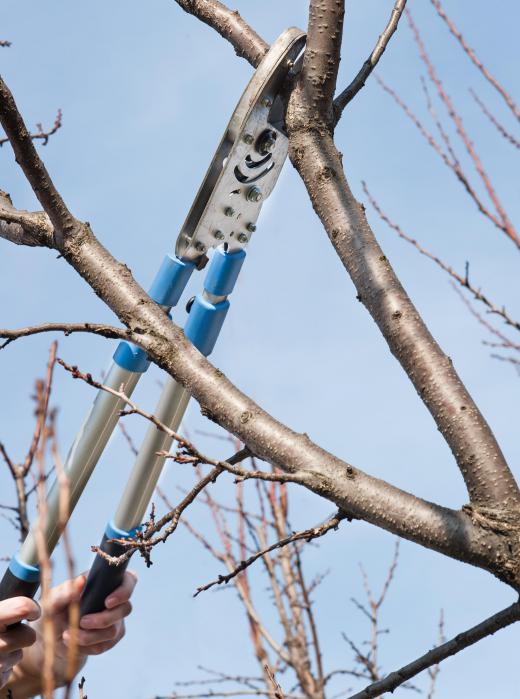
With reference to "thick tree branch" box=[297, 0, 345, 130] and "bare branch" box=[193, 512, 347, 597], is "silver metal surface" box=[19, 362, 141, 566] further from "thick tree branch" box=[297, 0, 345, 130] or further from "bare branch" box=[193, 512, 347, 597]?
"thick tree branch" box=[297, 0, 345, 130]

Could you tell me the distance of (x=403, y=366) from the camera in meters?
1.92

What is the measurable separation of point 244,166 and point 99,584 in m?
1.40

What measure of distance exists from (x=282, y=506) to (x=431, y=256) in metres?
2.08

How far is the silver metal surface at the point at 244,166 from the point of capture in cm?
222

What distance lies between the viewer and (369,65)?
243 centimetres

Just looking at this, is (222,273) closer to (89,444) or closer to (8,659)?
(89,444)

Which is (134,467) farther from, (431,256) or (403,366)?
(431,256)

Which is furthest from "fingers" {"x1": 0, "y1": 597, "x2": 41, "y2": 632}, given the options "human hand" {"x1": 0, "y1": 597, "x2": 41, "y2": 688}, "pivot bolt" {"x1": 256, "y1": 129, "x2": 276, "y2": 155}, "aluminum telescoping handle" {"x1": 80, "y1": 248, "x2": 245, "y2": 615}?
"pivot bolt" {"x1": 256, "y1": 129, "x2": 276, "y2": 155}

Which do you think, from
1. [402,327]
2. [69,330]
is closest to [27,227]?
[69,330]

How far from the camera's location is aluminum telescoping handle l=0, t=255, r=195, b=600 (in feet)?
7.81

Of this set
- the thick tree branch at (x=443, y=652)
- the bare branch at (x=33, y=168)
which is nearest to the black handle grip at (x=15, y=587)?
the bare branch at (x=33, y=168)

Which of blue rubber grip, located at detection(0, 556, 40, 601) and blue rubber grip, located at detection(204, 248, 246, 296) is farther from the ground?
blue rubber grip, located at detection(204, 248, 246, 296)

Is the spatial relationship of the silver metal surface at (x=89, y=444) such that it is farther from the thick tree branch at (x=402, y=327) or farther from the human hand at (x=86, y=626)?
the thick tree branch at (x=402, y=327)

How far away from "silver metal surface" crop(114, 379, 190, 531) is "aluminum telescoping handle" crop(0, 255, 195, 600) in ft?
0.40
